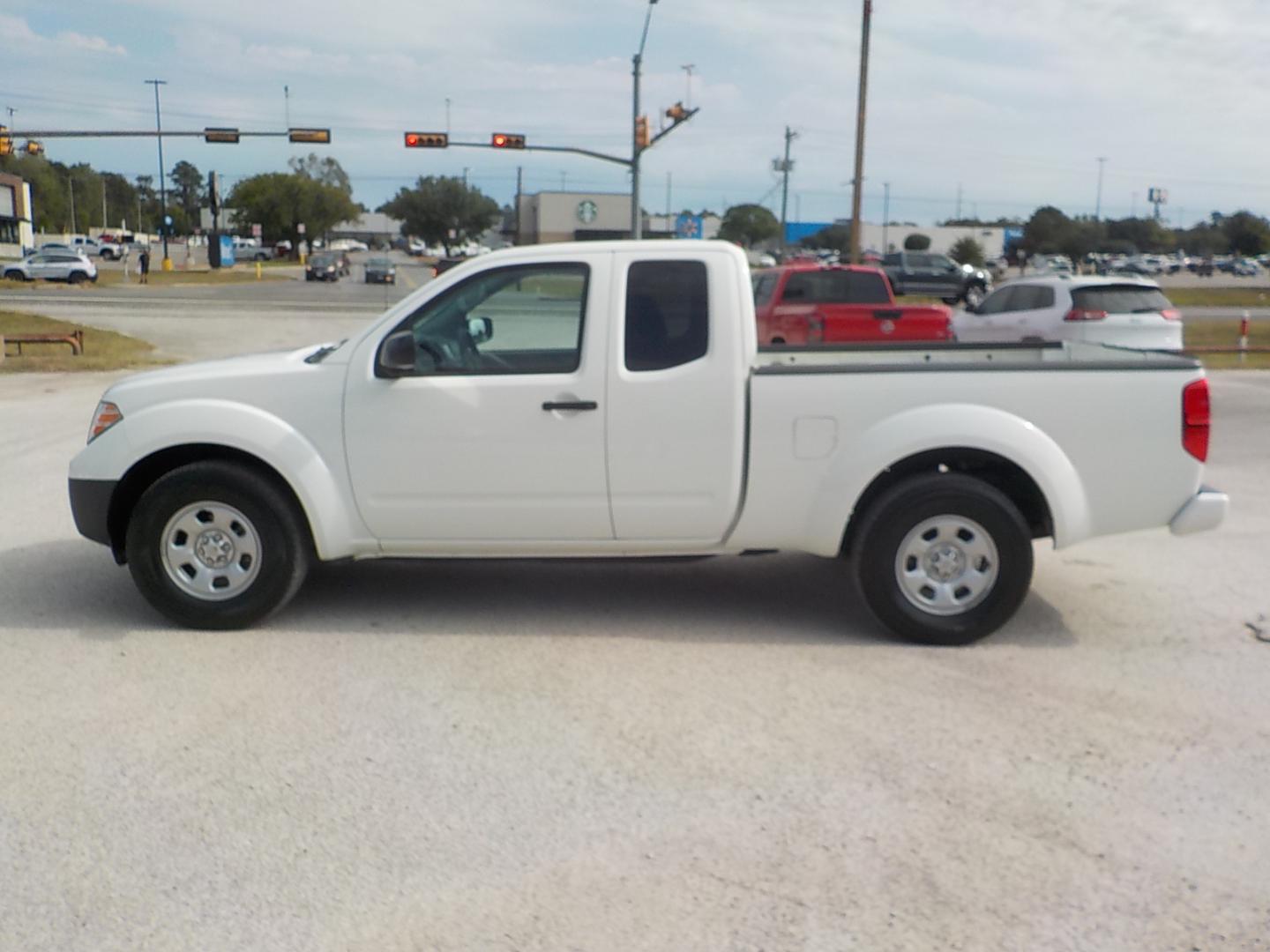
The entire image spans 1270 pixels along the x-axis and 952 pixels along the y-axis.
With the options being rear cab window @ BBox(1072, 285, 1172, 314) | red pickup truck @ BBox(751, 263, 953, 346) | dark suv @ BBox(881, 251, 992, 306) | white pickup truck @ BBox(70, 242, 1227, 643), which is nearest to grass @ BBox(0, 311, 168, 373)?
red pickup truck @ BBox(751, 263, 953, 346)

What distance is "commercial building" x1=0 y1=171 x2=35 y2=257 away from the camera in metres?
91.6

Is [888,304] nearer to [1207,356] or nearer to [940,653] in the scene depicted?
[1207,356]

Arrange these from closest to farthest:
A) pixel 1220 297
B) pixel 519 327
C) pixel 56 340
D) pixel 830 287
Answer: pixel 519 327 → pixel 830 287 → pixel 56 340 → pixel 1220 297

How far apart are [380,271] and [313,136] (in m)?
16.2

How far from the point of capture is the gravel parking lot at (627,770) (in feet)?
12.4

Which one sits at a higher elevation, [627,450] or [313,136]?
[313,136]

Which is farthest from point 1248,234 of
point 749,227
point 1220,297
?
point 1220,297

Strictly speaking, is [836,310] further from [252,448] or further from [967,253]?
[967,253]

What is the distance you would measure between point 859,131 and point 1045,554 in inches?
1159

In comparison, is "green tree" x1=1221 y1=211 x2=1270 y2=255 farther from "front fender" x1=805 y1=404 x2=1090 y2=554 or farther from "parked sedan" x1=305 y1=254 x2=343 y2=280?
"front fender" x1=805 y1=404 x2=1090 y2=554

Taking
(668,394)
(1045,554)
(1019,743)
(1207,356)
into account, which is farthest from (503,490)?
(1207,356)

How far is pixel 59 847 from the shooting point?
163 inches

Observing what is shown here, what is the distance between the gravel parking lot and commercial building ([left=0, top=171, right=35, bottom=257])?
91.4 m

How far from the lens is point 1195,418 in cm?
608
